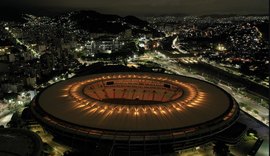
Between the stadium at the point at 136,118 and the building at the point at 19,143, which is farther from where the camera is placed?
the stadium at the point at 136,118

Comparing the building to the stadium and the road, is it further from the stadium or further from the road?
the road

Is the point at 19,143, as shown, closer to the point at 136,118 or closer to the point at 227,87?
the point at 136,118

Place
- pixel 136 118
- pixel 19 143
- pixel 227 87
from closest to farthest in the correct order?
pixel 19 143
pixel 136 118
pixel 227 87

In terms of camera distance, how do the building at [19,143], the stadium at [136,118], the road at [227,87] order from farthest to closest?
the road at [227,87] < the stadium at [136,118] < the building at [19,143]

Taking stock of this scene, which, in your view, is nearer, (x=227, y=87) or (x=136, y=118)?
(x=136, y=118)

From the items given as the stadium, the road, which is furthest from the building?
the road

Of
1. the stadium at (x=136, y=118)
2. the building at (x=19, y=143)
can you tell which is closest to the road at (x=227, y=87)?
the stadium at (x=136, y=118)

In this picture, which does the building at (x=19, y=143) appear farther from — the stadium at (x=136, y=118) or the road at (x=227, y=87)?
the road at (x=227, y=87)

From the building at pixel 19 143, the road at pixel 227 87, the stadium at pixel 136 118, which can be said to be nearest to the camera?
Result: the building at pixel 19 143

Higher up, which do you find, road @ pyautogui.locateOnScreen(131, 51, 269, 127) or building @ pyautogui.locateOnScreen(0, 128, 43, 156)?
building @ pyautogui.locateOnScreen(0, 128, 43, 156)

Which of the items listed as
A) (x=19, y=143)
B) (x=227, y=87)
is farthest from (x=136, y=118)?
(x=227, y=87)
